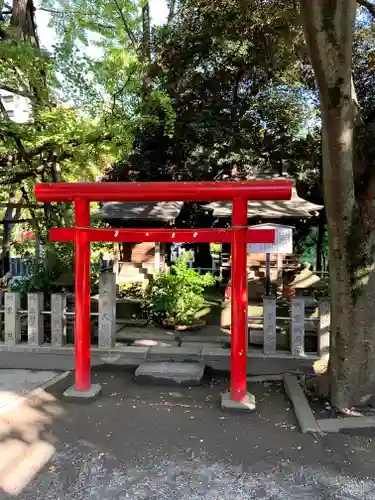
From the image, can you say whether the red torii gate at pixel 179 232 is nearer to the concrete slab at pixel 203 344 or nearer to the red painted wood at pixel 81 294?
the red painted wood at pixel 81 294

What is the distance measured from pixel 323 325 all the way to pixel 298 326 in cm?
36

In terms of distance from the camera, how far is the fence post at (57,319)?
661 cm

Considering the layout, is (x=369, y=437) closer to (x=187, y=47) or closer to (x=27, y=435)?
(x=27, y=435)

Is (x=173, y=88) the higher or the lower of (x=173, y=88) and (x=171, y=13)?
the lower

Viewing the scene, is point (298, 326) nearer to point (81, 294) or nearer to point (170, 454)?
point (170, 454)

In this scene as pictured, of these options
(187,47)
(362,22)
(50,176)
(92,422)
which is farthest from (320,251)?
(92,422)

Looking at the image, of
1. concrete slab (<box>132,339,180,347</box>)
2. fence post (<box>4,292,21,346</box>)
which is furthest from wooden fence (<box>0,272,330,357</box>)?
concrete slab (<box>132,339,180,347</box>)

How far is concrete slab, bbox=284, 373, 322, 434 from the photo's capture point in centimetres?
432

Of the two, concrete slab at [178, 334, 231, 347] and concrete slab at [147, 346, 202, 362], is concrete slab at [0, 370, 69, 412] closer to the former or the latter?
concrete slab at [147, 346, 202, 362]

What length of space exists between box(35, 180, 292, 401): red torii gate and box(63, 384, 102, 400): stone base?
66 millimetres

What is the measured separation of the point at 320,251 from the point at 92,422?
14844 mm

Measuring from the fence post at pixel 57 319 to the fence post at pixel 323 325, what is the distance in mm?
3870

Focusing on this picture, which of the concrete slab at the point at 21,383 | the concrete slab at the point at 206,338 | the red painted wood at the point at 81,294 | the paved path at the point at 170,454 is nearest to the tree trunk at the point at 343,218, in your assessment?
the paved path at the point at 170,454

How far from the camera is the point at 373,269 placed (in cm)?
465
